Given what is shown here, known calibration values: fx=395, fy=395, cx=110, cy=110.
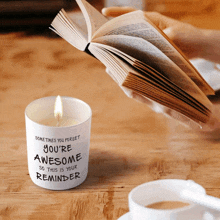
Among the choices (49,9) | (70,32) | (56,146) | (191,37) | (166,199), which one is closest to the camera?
(166,199)

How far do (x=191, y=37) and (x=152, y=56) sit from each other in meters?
0.26

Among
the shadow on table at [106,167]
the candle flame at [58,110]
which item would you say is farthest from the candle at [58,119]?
the shadow on table at [106,167]

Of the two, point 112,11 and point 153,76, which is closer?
point 153,76

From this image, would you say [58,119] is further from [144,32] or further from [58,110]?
[144,32]

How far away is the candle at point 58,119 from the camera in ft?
2.37

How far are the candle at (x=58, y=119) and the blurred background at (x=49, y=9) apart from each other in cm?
104

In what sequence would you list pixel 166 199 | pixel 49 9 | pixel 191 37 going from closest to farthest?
pixel 166 199 < pixel 191 37 < pixel 49 9

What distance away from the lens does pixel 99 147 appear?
33.8 inches

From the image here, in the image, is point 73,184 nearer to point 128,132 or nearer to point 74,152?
point 74,152

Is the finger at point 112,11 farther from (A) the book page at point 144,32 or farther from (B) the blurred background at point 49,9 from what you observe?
(B) the blurred background at point 49,9

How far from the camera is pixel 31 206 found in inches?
26.5

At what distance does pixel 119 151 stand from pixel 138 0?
157cm

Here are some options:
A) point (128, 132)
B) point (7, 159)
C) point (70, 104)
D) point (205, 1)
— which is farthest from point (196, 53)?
point (205, 1)

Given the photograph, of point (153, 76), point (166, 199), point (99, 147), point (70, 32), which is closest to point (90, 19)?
point (70, 32)
